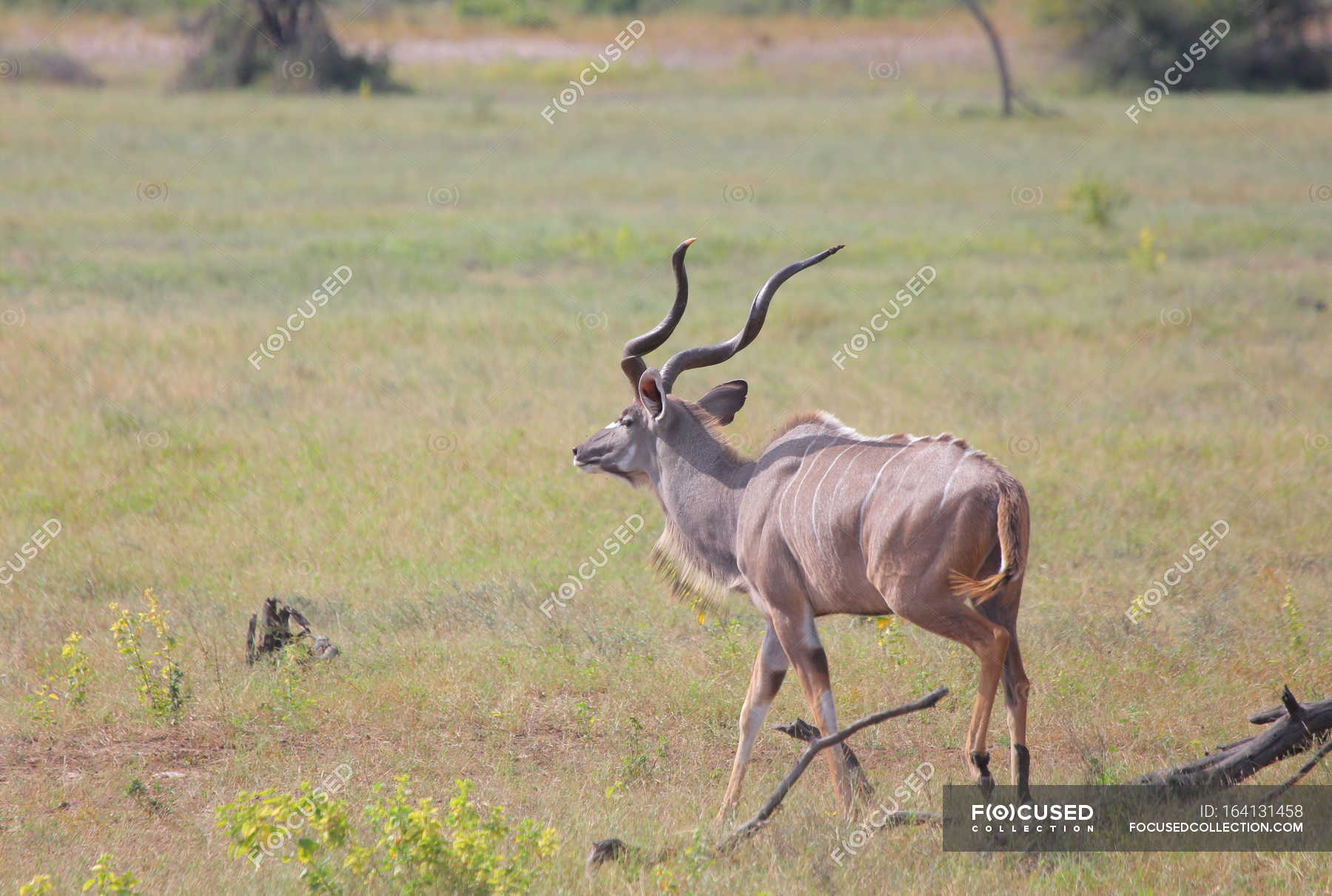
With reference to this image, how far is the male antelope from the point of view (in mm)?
4648

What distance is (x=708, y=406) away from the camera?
606 cm

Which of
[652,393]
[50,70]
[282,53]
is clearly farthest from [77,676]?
[282,53]

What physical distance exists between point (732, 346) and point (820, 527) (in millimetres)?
939

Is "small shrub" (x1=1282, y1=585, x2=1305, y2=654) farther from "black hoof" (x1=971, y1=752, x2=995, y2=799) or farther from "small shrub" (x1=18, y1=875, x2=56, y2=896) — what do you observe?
"small shrub" (x1=18, y1=875, x2=56, y2=896)

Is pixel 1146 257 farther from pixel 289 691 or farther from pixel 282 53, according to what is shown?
pixel 282 53

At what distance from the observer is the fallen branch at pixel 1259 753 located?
472cm

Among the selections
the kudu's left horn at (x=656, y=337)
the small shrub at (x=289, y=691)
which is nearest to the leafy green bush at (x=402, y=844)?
the small shrub at (x=289, y=691)

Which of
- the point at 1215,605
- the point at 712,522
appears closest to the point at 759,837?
the point at 712,522

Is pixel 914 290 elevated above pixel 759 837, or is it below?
below

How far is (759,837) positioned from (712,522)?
135 cm

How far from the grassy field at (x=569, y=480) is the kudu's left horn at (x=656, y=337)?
1.47m

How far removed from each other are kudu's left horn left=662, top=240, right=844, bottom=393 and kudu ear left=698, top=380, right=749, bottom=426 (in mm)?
265

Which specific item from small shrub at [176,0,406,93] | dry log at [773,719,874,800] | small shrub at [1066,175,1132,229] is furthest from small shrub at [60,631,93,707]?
small shrub at [176,0,406,93]

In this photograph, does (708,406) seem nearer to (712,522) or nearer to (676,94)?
(712,522)
